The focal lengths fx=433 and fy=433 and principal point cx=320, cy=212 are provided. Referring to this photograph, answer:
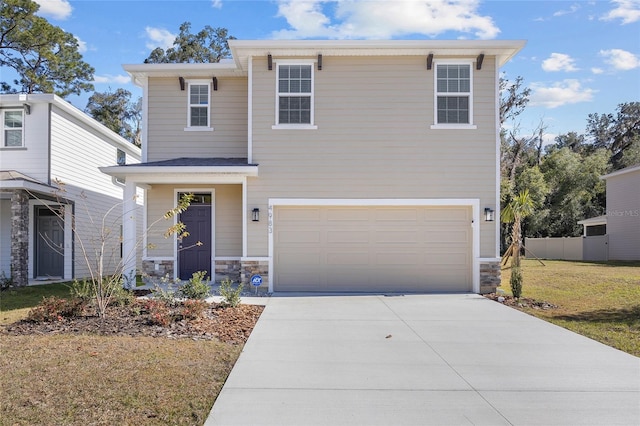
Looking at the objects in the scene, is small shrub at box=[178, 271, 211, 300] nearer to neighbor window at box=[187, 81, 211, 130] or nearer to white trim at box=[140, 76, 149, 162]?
white trim at box=[140, 76, 149, 162]

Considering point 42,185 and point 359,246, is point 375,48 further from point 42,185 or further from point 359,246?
point 42,185

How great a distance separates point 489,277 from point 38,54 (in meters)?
24.0

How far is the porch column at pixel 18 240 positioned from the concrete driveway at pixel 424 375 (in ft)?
26.1

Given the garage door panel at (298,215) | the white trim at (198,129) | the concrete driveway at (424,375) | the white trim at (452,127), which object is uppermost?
the white trim at (198,129)

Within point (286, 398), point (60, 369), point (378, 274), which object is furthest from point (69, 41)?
point (286, 398)

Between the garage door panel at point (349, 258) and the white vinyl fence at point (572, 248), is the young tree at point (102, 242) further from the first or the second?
the white vinyl fence at point (572, 248)

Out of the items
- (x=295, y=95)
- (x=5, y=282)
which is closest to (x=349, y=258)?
(x=295, y=95)

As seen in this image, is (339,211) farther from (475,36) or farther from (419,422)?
(419,422)

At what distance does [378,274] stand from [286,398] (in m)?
6.76

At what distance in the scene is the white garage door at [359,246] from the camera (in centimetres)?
1070

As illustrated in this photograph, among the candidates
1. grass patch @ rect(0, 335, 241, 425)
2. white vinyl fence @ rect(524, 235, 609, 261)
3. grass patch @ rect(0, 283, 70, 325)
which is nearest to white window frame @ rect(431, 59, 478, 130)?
grass patch @ rect(0, 335, 241, 425)

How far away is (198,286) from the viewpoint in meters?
8.30

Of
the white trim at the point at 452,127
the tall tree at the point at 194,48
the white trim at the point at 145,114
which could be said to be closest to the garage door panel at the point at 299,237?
the white trim at the point at 452,127

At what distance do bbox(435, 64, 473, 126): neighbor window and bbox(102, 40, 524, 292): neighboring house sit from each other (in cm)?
2
